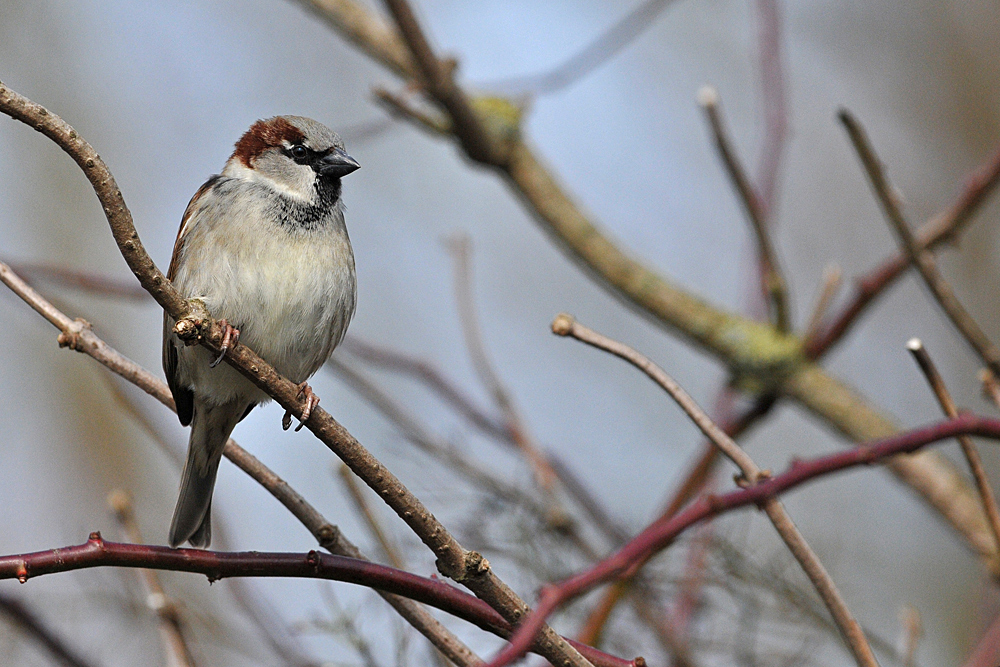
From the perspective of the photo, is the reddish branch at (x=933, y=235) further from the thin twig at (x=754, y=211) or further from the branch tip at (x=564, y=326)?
the branch tip at (x=564, y=326)

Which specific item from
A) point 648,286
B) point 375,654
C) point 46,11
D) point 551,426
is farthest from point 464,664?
point 46,11

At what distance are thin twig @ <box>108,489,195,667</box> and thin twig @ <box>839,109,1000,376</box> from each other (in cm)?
157

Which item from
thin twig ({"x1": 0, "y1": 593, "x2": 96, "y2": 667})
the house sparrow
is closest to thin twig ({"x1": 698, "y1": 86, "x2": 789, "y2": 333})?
the house sparrow

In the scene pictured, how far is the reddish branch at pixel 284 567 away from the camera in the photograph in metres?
1.32

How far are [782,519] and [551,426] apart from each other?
4855 mm

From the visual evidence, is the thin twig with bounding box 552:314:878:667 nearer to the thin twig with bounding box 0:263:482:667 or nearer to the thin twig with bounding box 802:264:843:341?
the thin twig with bounding box 0:263:482:667

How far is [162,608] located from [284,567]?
23.8 inches

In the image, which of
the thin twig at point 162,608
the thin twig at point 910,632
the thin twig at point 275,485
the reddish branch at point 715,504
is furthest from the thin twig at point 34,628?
the thin twig at point 910,632

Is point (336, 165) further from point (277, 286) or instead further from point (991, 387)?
point (991, 387)

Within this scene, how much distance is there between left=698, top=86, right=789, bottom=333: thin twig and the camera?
8.30ft

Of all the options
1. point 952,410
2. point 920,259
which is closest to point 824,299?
point 920,259

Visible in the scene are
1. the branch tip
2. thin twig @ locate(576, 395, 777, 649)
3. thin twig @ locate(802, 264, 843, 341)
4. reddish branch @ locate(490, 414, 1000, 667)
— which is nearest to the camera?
reddish branch @ locate(490, 414, 1000, 667)

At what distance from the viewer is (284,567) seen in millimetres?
1391

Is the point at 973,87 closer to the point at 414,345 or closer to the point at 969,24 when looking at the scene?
the point at 969,24
